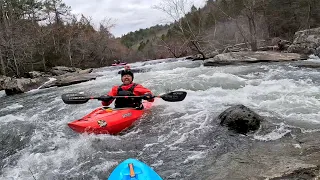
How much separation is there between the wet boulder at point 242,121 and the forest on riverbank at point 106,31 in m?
15.6

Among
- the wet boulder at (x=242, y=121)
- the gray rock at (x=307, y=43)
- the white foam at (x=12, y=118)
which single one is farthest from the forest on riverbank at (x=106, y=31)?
the wet boulder at (x=242, y=121)

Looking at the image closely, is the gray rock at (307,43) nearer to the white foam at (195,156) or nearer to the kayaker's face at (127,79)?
the kayaker's face at (127,79)

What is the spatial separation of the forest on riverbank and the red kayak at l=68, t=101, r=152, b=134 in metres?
14.7

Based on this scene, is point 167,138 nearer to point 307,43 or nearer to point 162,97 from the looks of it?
point 162,97

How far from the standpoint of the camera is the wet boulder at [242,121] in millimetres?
4461

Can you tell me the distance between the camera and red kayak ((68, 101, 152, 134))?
484 cm

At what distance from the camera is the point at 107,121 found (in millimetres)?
4953

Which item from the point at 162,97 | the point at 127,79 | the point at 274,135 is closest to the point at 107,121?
the point at 162,97

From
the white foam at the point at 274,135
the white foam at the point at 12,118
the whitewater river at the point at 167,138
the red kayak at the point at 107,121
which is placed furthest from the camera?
the white foam at the point at 12,118

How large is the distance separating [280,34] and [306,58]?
18425 millimetres

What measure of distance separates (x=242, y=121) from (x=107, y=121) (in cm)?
227

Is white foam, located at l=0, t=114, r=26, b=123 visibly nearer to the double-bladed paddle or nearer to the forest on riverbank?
the double-bladed paddle

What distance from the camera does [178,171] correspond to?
3432mm

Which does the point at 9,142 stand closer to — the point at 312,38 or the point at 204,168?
the point at 204,168
